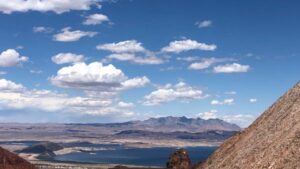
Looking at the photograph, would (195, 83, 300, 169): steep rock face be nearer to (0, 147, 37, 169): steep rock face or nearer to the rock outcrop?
(0, 147, 37, 169): steep rock face

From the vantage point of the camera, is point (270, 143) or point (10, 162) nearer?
point (270, 143)

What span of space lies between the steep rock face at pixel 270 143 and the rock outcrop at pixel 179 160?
169 ft

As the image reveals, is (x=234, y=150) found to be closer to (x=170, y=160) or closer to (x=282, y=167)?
(x=282, y=167)

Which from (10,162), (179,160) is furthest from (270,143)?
(179,160)

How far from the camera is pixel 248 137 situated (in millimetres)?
33531

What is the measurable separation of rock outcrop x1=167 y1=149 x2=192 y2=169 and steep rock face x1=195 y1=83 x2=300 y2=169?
169 ft

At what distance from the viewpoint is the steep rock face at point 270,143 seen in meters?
26.4

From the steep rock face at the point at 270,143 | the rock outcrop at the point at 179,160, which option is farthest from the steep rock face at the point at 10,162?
the rock outcrop at the point at 179,160

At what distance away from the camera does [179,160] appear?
291ft

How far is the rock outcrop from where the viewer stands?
87.4 m

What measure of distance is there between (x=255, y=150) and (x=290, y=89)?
26.9 ft

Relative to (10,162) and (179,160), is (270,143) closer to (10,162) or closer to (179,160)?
(10,162)

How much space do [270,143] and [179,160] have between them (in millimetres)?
61108

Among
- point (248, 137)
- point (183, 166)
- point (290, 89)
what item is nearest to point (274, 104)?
point (290, 89)
